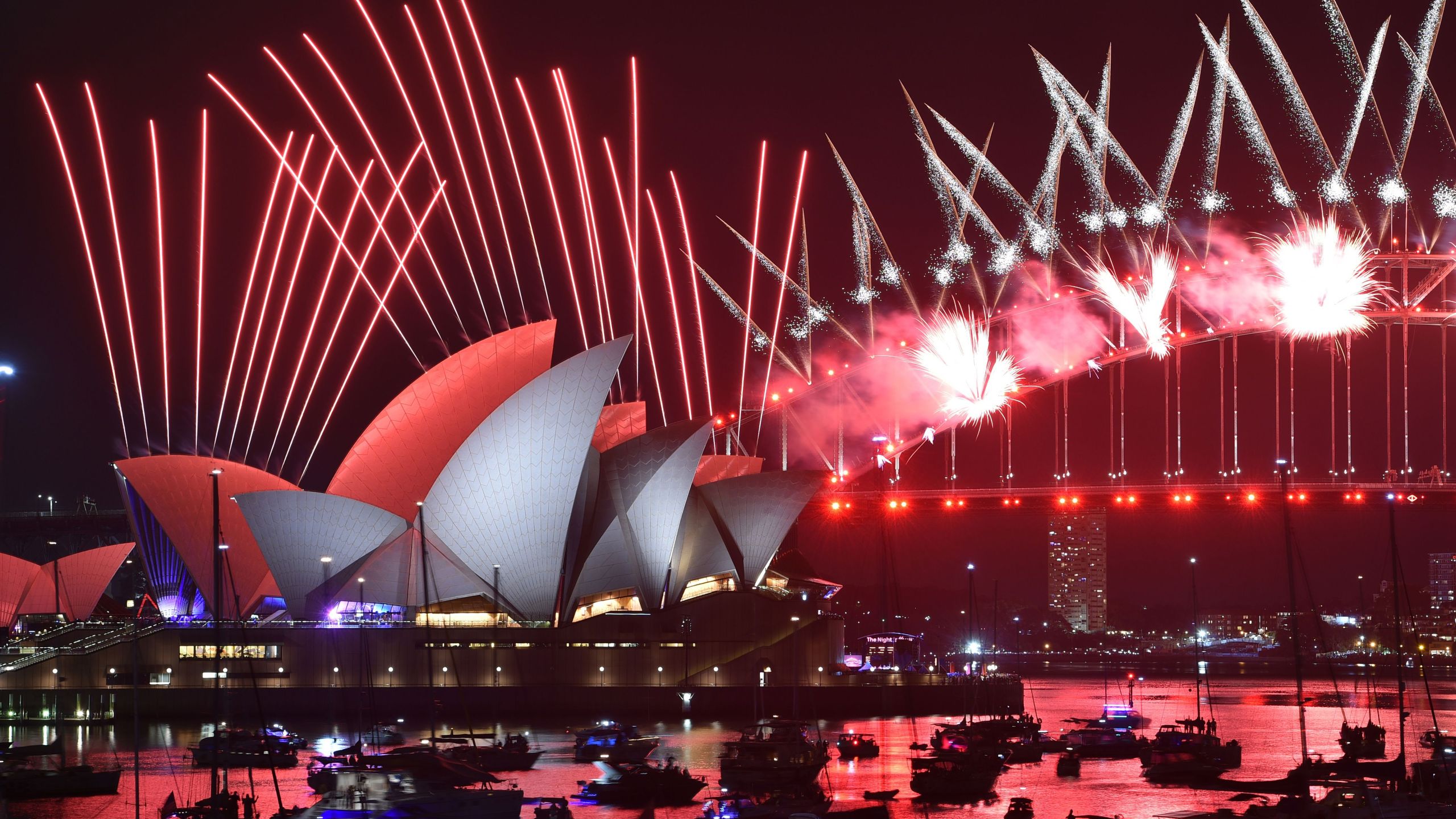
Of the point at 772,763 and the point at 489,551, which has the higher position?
the point at 489,551

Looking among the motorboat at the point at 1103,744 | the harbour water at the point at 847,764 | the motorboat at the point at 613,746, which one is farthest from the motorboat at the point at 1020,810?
the motorboat at the point at 1103,744

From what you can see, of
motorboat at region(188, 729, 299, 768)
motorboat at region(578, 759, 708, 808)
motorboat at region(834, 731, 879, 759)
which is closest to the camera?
motorboat at region(578, 759, 708, 808)

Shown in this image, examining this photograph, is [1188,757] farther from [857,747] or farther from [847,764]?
[847,764]

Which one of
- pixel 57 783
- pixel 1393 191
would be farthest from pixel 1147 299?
pixel 57 783

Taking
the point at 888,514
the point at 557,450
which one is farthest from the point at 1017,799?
the point at 888,514

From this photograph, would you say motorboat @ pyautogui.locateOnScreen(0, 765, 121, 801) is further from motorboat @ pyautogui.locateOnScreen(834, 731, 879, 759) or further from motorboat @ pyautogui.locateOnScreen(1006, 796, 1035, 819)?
motorboat @ pyautogui.locateOnScreen(1006, 796, 1035, 819)

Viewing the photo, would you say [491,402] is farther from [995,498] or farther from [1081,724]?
[995,498]

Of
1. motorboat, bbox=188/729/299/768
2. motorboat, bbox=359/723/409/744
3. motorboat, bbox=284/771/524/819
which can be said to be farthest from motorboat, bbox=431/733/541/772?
motorboat, bbox=284/771/524/819
